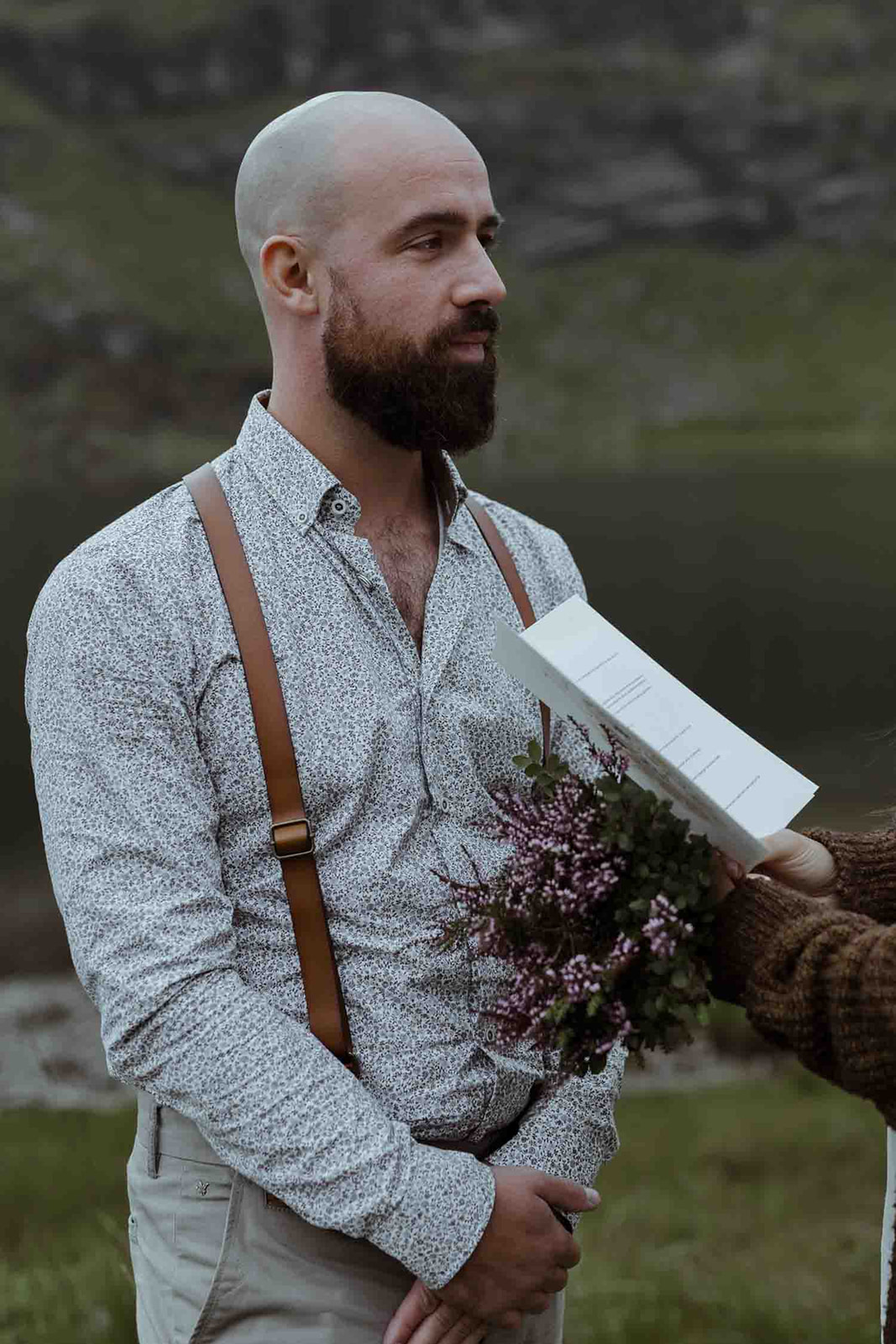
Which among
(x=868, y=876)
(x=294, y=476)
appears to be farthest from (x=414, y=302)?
(x=868, y=876)

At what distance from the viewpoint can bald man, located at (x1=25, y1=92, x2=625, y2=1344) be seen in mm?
2865

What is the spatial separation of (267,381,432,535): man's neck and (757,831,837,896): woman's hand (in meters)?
1.05

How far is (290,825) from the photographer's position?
299cm

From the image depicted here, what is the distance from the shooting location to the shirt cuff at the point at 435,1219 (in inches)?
112

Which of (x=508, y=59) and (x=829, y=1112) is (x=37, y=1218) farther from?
(x=508, y=59)

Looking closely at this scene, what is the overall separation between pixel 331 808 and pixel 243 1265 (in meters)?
0.88

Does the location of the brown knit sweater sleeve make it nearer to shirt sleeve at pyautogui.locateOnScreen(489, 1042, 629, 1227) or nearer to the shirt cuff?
shirt sleeve at pyautogui.locateOnScreen(489, 1042, 629, 1227)

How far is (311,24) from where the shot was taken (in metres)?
136

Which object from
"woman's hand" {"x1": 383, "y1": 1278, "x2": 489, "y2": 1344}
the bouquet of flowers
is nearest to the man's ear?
the bouquet of flowers

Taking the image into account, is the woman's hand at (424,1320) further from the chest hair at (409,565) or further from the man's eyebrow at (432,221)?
the man's eyebrow at (432,221)

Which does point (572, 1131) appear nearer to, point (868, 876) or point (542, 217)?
point (868, 876)

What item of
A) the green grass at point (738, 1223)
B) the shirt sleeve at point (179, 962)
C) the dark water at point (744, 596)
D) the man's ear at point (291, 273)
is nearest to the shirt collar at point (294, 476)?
the man's ear at point (291, 273)

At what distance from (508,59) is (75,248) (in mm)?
46714

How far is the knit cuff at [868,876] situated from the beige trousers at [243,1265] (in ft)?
3.79
